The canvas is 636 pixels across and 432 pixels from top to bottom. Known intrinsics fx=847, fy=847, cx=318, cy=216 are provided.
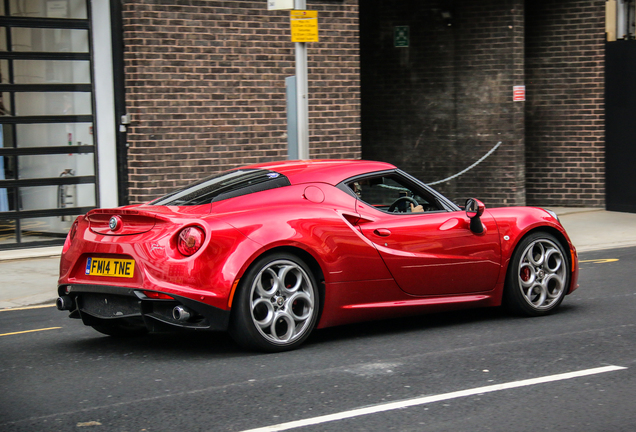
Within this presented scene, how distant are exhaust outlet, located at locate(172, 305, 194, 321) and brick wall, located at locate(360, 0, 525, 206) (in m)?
11.1

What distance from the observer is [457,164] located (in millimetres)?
16125

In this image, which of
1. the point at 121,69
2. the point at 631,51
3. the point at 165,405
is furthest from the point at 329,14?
the point at 165,405

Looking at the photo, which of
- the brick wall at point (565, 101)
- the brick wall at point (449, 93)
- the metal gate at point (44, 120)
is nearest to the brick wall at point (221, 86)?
the metal gate at point (44, 120)

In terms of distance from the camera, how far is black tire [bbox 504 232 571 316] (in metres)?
6.79

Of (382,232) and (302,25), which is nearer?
(382,232)

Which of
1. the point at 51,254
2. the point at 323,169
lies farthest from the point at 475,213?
the point at 51,254

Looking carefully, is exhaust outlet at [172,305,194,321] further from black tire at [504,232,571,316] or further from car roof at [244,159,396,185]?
black tire at [504,232,571,316]

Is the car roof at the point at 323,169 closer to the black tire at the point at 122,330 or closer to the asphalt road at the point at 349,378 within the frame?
the asphalt road at the point at 349,378

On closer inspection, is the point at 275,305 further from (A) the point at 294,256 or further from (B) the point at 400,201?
(B) the point at 400,201

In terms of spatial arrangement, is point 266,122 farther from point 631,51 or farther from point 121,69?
point 631,51

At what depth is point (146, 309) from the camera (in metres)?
5.41

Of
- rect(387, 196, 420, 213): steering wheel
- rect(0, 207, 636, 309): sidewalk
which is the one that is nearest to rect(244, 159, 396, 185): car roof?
rect(387, 196, 420, 213): steering wheel

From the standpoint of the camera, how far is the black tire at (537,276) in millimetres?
6789

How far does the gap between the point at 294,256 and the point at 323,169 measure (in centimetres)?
82
